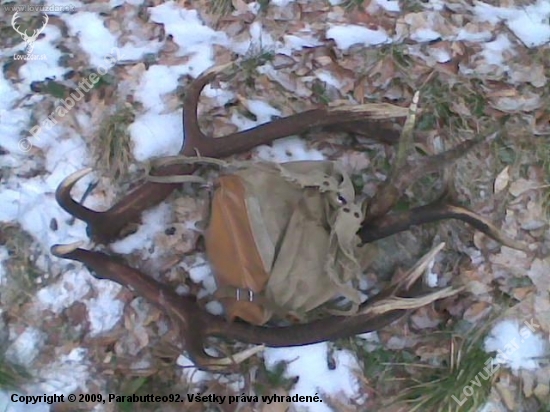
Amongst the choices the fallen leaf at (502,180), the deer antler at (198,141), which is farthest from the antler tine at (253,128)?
the fallen leaf at (502,180)

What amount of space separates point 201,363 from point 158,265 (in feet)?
1.56

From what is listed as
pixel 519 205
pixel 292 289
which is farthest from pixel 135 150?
pixel 519 205

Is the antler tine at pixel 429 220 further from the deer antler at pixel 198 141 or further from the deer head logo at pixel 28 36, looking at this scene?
the deer head logo at pixel 28 36

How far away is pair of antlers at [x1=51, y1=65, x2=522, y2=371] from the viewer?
2.65 meters

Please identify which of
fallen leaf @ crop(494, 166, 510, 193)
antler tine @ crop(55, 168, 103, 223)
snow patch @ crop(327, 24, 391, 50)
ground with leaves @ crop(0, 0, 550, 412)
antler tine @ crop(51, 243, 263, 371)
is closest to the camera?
antler tine @ crop(55, 168, 103, 223)

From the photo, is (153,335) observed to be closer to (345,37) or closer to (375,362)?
(375,362)

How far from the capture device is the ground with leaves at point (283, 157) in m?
2.95

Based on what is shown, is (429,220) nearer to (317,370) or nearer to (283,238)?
(283,238)

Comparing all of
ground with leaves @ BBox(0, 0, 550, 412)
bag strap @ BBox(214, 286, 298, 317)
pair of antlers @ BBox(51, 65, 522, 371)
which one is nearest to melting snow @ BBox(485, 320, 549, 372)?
ground with leaves @ BBox(0, 0, 550, 412)

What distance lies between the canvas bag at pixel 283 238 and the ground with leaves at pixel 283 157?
13.5 inches

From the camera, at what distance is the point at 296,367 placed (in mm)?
2959

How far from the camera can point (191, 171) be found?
113 inches

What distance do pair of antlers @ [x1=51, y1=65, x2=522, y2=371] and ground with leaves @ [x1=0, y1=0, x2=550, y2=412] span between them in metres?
0.17

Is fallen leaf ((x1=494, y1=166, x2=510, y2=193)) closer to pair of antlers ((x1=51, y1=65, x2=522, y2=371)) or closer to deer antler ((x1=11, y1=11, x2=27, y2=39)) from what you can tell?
pair of antlers ((x1=51, y1=65, x2=522, y2=371))
